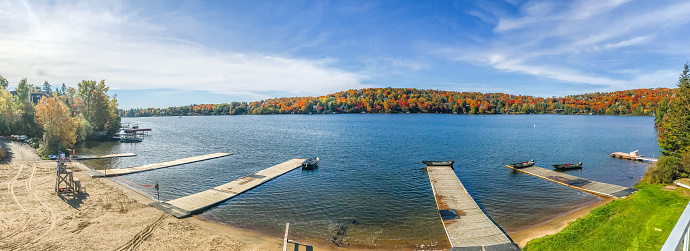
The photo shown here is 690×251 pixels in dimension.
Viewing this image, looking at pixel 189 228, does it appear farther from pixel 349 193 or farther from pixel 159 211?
pixel 349 193

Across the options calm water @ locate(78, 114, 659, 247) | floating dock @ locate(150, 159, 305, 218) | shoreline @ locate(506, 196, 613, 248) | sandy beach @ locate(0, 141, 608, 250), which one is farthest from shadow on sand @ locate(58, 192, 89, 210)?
shoreline @ locate(506, 196, 613, 248)

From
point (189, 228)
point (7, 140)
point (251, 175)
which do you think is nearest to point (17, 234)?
point (189, 228)

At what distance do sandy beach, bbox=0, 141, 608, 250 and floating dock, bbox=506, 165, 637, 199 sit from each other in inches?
116

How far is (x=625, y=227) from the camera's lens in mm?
18750

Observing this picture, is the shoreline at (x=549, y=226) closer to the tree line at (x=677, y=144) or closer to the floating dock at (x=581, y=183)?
the floating dock at (x=581, y=183)

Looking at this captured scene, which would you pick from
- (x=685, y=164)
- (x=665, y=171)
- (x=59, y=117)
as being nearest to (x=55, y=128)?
(x=59, y=117)

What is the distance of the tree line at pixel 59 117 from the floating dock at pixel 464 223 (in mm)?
59077

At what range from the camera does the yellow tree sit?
49156mm

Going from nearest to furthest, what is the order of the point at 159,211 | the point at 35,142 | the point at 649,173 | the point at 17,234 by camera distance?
1. the point at 17,234
2. the point at 159,211
3. the point at 649,173
4. the point at 35,142

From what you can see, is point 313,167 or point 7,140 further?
point 7,140

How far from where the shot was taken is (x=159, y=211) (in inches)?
1005

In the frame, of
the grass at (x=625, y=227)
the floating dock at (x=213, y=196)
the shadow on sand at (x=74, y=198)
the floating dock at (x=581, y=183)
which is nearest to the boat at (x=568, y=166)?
the floating dock at (x=581, y=183)

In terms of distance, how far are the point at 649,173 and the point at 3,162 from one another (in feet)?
253

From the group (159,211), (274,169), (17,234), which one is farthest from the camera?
(274,169)
